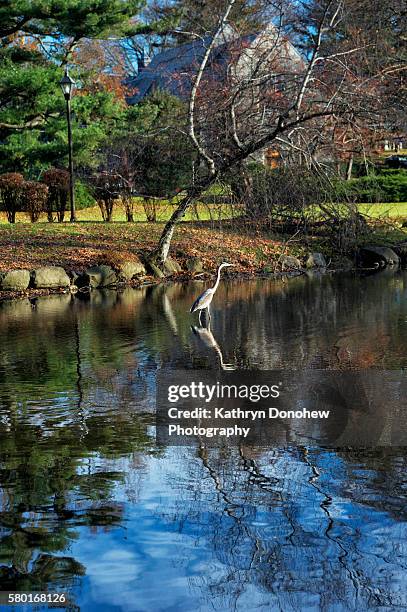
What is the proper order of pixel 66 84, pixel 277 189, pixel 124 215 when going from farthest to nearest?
1. pixel 124 215
2. pixel 66 84
3. pixel 277 189

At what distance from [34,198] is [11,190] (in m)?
0.70

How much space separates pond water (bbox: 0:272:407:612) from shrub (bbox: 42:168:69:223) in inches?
651

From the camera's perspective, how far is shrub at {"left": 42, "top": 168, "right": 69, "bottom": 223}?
2875 cm

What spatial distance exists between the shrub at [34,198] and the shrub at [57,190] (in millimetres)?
414

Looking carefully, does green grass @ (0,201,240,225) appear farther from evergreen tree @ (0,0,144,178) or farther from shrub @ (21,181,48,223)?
evergreen tree @ (0,0,144,178)

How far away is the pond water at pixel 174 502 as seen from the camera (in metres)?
5.52

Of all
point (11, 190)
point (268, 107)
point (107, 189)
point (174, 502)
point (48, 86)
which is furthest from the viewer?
point (107, 189)

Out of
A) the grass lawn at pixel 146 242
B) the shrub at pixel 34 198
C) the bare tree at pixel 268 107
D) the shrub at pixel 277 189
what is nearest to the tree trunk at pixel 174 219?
the bare tree at pixel 268 107

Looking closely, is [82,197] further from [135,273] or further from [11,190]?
[135,273]

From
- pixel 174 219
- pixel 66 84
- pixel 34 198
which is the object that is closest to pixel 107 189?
pixel 34 198

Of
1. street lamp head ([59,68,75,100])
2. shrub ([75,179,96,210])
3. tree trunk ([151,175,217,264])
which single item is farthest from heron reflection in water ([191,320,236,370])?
shrub ([75,179,96,210])

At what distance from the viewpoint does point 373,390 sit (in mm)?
10086

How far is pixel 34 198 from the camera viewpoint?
92.1 ft

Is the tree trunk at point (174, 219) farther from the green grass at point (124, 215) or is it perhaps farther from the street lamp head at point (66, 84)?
the green grass at point (124, 215)
